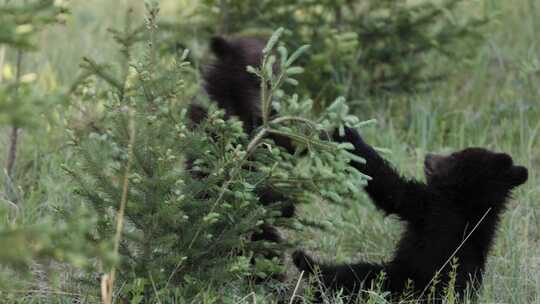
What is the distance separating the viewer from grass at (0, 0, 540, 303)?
209 inches

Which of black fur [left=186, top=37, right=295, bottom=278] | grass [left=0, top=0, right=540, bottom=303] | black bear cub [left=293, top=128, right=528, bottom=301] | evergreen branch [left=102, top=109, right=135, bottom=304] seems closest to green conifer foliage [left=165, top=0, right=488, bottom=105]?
grass [left=0, top=0, right=540, bottom=303]

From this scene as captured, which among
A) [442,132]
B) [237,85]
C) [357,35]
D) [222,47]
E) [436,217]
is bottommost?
[442,132]

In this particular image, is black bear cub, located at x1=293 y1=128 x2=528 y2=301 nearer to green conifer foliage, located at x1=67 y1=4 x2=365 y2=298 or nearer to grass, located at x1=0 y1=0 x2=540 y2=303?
grass, located at x1=0 y1=0 x2=540 y2=303

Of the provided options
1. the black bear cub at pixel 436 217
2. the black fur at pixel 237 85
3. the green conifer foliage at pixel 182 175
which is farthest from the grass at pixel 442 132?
the black fur at pixel 237 85

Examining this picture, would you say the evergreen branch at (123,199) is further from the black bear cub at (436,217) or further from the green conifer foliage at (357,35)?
the green conifer foliage at (357,35)

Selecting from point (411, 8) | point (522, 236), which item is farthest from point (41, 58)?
point (522, 236)

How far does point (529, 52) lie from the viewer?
8.15 m

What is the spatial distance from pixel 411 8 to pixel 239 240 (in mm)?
3801

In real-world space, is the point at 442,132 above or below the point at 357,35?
below

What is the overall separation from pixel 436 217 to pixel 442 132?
2054mm

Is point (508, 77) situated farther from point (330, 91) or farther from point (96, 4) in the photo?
point (96, 4)

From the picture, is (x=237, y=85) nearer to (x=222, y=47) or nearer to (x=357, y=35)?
(x=222, y=47)

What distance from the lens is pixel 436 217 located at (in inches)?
195

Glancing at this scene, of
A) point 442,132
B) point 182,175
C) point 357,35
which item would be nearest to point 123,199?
point 182,175
